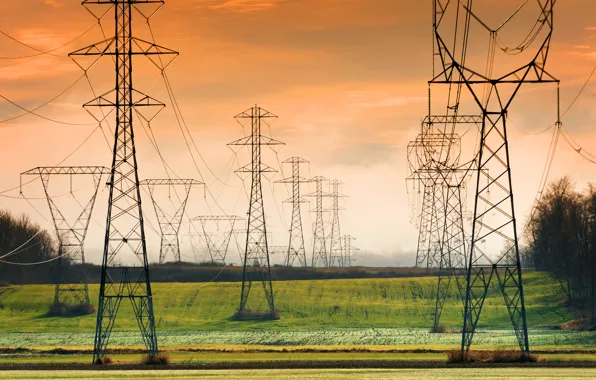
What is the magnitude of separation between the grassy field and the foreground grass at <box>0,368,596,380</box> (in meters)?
30.4

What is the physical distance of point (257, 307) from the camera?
497ft

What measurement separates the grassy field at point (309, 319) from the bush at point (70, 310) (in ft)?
5.01

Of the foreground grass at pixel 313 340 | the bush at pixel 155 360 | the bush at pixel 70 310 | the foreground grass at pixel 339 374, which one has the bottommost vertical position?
the foreground grass at pixel 339 374

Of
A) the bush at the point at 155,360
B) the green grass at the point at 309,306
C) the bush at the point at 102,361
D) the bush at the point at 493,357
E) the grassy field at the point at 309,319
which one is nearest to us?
the bush at the point at 493,357

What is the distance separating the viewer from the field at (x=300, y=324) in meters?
94.4

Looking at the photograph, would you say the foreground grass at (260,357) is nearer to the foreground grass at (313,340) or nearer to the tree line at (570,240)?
the foreground grass at (313,340)

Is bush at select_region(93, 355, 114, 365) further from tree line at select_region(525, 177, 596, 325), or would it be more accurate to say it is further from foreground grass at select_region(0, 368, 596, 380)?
tree line at select_region(525, 177, 596, 325)

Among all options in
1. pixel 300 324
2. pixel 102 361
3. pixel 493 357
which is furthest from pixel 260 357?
pixel 300 324

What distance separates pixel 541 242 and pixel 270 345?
80077 millimetres

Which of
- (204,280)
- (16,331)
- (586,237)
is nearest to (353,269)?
(204,280)

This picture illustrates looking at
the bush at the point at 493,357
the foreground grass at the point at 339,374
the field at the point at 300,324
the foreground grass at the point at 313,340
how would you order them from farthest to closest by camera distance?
1. the foreground grass at the point at 313,340
2. the field at the point at 300,324
3. the bush at the point at 493,357
4. the foreground grass at the point at 339,374

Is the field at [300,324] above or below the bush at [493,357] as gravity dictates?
above

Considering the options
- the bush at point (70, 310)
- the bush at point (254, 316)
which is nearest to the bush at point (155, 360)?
the bush at point (254, 316)

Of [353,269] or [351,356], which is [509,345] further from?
[353,269]
